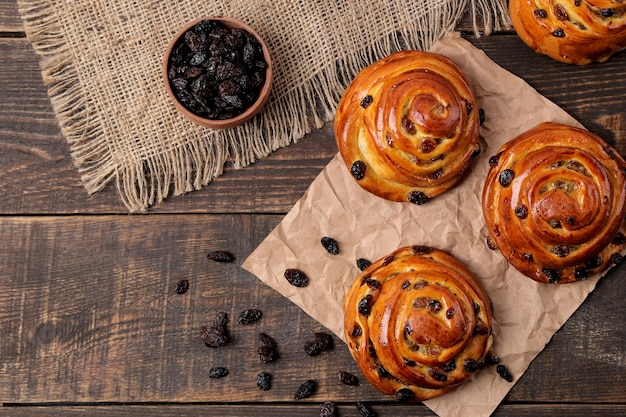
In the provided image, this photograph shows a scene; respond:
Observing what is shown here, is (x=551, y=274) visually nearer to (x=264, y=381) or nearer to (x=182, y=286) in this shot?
(x=264, y=381)

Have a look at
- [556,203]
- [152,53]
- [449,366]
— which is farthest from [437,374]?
[152,53]

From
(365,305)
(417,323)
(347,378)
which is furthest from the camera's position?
(347,378)

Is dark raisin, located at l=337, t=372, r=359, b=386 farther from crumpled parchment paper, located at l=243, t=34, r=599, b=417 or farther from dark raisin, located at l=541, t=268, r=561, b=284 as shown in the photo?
dark raisin, located at l=541, t=268, r=561, b=284

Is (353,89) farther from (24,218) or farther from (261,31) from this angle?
(24,218)

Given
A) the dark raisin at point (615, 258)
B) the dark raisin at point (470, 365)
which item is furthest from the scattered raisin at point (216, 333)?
the dark raisin at point (615, 258)

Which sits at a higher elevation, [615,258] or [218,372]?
[615,258]

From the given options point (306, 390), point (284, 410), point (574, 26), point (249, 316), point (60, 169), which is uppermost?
point (574, 26)

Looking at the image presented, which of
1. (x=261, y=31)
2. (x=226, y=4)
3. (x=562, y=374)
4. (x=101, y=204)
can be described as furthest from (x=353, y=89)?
(x=562, y=374)
